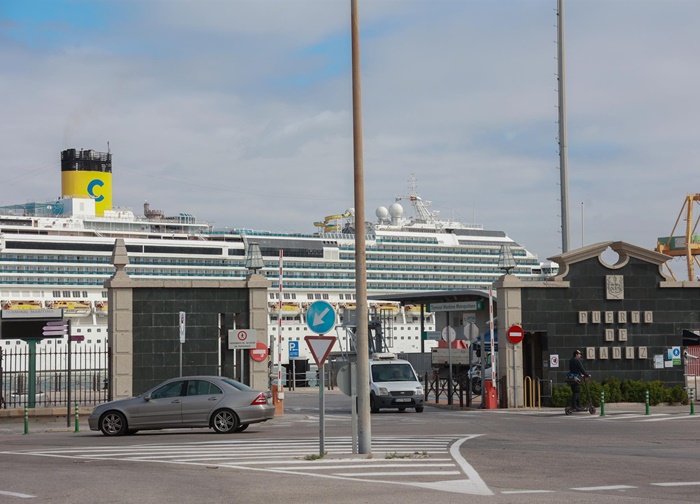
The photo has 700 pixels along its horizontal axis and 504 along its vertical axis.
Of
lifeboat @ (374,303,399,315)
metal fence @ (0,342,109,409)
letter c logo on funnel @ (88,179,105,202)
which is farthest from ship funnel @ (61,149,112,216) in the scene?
metal fence @ (0,342,109,409)

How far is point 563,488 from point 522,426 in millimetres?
12112

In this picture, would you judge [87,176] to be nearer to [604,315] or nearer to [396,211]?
[396,211]

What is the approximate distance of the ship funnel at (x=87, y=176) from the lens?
305 ft

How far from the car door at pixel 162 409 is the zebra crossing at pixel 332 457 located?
9.05 feet

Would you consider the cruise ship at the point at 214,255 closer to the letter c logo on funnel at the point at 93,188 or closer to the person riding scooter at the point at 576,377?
the letter c logo on funnel at the point at 93,188

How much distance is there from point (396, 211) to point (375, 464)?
94500 mm

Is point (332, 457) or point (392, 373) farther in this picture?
point (392, 373)

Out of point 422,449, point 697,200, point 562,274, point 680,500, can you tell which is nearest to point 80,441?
point 422,449

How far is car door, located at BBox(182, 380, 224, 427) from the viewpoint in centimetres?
2255

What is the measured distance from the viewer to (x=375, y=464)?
14859mm

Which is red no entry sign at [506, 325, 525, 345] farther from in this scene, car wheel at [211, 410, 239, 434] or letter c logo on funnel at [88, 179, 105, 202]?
letter c logo on funnel at [88, 179, 105, 202]

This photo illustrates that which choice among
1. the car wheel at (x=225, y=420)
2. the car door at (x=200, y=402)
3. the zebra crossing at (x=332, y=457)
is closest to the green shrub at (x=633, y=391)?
the zebra crossing at (x=332, y=457)

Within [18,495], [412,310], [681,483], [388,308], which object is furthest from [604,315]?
[412,310]

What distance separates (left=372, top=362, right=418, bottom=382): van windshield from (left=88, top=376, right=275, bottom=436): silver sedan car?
1026cm
